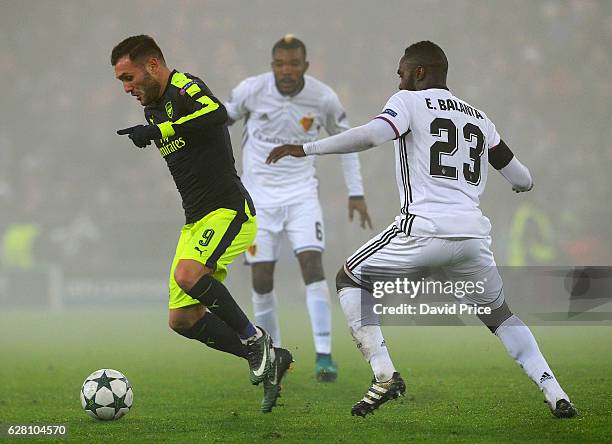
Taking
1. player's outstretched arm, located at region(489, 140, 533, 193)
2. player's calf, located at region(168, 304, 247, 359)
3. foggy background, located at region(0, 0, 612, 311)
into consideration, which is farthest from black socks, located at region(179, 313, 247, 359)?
foggy background, located at region(0, 0, 612, 311)

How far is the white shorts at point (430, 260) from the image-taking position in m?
4.94

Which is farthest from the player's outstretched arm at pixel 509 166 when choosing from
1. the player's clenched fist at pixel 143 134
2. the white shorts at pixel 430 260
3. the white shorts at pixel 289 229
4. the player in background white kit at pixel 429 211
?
the white shorts at pixel 289 229

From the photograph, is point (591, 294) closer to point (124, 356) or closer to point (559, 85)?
point (124, 356)

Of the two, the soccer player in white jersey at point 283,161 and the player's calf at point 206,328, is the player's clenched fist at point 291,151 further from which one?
the soccer player in white jersey at point 283,161

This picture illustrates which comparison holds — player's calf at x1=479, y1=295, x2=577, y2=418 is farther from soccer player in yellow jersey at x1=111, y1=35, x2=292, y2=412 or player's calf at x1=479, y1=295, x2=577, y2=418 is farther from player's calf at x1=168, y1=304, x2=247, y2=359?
player's calf at x1=168, y1=304, x2=247, y2=359

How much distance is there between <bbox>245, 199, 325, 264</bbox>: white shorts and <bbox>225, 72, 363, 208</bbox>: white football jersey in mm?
84

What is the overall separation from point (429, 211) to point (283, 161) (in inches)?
134

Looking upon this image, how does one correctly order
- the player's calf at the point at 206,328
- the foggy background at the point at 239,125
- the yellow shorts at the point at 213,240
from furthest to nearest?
the foggy background at the point at 239,125 < the player's calf at the point at 206,328 < the yellow shorts at the point at 213,240

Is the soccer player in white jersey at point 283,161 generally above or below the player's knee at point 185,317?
above

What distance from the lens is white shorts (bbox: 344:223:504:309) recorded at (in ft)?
16.2

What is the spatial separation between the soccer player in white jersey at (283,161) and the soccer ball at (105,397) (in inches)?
97.4

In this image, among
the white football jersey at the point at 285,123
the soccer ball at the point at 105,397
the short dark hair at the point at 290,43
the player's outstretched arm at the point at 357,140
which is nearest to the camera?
the player's outstretched arm at the point at 357,140

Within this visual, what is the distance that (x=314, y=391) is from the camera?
6.66 metres

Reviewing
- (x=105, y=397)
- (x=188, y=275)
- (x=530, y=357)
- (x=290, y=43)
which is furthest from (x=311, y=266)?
(x=530, y=357)
